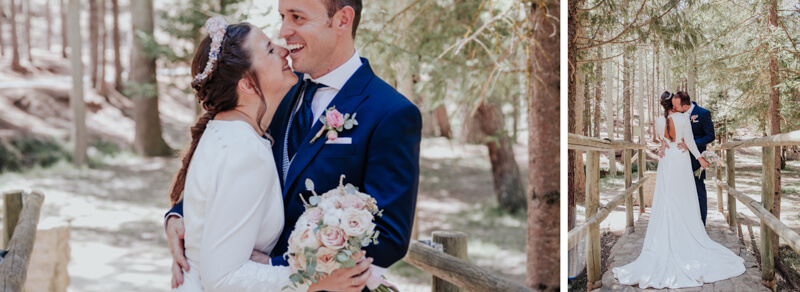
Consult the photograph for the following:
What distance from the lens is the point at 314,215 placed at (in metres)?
1.70

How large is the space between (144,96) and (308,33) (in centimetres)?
1324

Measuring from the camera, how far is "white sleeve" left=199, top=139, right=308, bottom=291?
1761mm

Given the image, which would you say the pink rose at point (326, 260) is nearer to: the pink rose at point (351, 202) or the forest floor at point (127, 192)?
the pink rose at point (351, 202)

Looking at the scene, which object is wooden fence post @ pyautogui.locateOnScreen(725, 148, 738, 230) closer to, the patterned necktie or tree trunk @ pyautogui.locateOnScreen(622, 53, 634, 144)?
tree trunk @ pyautogui.locateOnScreen(622, 53, 634, 144)

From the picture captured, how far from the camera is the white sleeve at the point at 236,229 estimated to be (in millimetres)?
1761

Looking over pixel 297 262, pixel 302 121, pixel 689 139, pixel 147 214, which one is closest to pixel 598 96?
pixel 689 139

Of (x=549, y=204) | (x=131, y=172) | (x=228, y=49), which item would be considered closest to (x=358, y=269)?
(x=228, y=49)

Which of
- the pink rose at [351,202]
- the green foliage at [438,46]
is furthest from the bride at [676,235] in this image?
the green foliage at [438,46]

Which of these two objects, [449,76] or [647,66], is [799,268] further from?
[449,76]

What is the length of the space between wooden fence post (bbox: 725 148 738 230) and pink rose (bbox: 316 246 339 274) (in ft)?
5.53

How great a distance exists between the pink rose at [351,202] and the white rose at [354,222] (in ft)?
0.07

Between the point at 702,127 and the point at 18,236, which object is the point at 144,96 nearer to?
the point at 18,236

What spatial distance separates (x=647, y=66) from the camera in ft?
9.20

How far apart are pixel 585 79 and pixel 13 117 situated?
16571 millimetres
